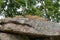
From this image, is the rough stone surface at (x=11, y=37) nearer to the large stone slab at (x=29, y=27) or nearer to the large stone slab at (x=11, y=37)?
the large stone slab at (x=11, y=37)

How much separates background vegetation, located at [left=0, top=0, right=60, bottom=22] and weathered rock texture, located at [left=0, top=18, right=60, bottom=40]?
6594mm

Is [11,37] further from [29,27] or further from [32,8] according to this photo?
[32,8]

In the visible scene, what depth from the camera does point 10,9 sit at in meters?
13.4

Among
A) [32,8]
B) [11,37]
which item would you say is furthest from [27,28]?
[32,8]

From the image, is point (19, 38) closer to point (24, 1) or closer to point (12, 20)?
point (12, 20)

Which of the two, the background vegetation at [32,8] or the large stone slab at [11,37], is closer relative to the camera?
the large stone slab at [11,37]

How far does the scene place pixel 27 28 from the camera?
6.24m

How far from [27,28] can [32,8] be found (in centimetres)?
700

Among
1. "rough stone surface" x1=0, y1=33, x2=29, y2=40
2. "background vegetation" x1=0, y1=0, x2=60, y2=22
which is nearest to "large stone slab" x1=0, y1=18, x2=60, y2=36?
"rough stone surface" x1=0, y1=33, x2=29, y2=40

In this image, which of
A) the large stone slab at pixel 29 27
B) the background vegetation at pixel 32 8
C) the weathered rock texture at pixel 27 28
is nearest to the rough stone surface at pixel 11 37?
the weathered rock texture at pixel 27 28

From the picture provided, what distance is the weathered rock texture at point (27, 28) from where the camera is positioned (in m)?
6.20

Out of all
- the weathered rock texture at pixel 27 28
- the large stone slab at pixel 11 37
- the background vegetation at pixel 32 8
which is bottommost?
the background vegetation at pixel 32 8

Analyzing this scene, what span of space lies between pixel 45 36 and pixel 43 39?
25 cm

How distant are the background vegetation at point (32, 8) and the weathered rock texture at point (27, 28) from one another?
6.59 metres
